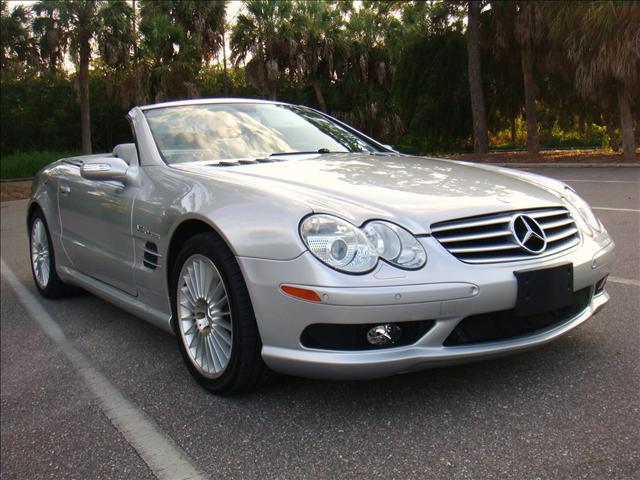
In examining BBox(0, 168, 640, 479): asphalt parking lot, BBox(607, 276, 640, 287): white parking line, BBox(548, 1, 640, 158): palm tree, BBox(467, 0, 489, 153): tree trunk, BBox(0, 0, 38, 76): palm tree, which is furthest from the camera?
BBox(0, 0, 38, 76): palm tree

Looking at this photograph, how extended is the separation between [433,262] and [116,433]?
1.49 m

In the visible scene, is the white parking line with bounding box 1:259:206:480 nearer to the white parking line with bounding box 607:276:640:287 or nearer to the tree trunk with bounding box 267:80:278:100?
the white parking line with bounding box 607:276:640:287

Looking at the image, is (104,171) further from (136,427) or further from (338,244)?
(338,244)

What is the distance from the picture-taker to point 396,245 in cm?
259

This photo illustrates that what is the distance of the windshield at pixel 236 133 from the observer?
386 cm

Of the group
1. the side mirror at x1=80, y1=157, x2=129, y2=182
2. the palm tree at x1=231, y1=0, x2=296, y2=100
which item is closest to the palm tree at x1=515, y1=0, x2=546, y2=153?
the palm tree at x1=231, y1=0, x2=296, y2=100

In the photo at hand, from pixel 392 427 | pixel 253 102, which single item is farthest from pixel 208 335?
pixel 253 102

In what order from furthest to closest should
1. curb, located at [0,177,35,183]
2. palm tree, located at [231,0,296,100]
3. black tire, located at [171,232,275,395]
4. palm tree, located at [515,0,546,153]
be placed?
1. palm tree, located at [231,0,296,100]
2. curb, located at [0,177,35,183]
3. palm tree, located at [515,0,546,153]
4. black tire, located at [171,232,275,395]

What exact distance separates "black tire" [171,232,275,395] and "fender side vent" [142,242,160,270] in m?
0.37

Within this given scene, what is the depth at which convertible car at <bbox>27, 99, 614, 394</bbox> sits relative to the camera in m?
2.55

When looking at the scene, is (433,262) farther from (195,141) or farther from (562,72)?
(562,72)

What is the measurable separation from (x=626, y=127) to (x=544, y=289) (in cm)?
1809

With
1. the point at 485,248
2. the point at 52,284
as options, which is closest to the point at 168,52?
the point at 52,284

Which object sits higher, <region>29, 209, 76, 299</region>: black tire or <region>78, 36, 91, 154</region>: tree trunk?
<region>78, 36, 91, 154</region>: tree trunk
